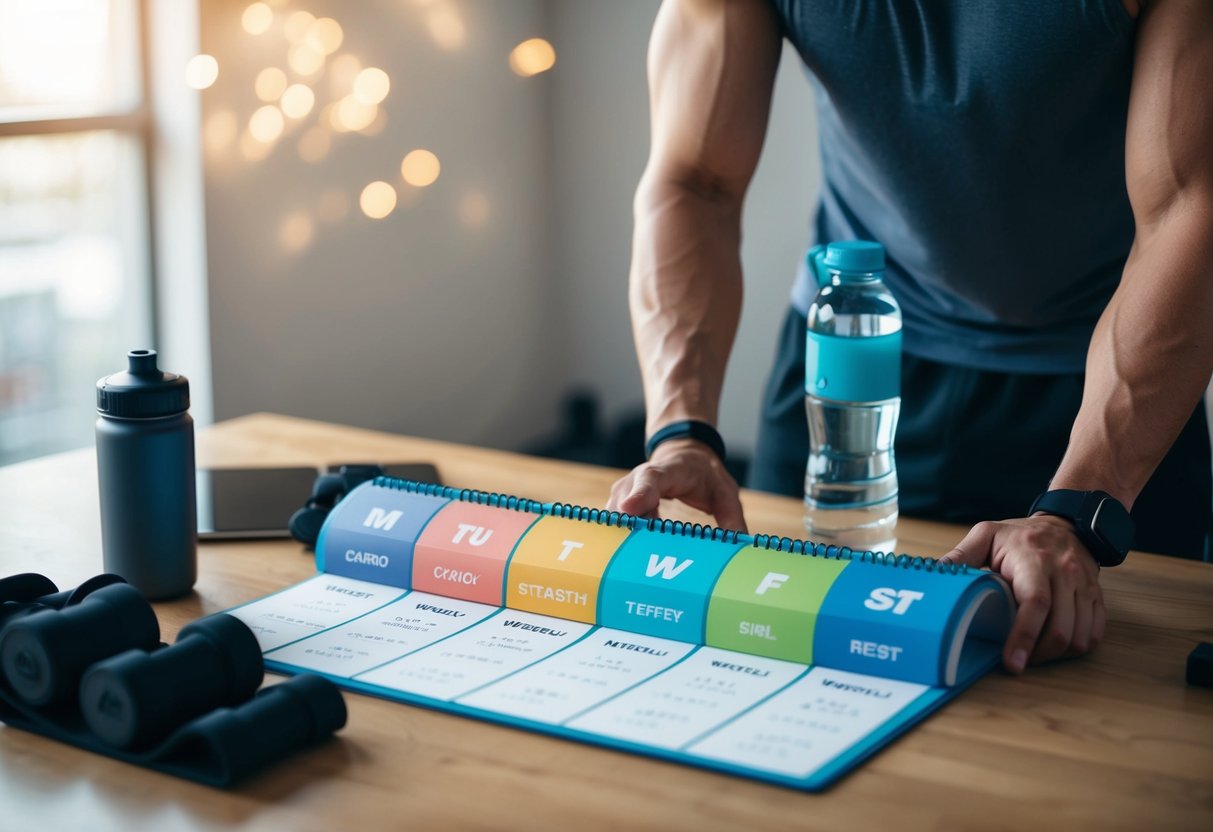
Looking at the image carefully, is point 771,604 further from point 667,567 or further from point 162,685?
point 162,685

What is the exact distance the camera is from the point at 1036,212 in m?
1.46

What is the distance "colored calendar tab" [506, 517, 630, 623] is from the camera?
0.98 metres

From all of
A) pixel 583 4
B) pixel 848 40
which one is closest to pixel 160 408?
pixel 848 40

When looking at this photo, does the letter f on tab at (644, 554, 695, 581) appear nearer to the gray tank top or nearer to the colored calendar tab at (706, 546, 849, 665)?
the colored calendar tab at (706, 546, 849, 665)

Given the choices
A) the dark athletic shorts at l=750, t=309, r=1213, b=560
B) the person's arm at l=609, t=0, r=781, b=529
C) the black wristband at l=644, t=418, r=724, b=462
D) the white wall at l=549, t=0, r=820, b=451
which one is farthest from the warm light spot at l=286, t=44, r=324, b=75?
the black wristband at l=644, t=418, r=724, b=462

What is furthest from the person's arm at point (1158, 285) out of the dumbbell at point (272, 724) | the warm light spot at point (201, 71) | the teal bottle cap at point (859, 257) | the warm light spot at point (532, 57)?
the warm light spot at point (532, 57)

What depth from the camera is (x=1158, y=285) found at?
1160mm

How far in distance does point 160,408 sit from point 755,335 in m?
2.79

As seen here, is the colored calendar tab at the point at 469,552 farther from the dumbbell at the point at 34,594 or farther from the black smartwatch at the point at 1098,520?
the black smartwatch at the point at 1098,520

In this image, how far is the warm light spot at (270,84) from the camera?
275 cm

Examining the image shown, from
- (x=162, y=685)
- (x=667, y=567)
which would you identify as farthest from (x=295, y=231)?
(x=162, y=685)

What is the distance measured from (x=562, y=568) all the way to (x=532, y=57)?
118 inches

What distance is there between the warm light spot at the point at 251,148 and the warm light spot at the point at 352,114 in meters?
0.28

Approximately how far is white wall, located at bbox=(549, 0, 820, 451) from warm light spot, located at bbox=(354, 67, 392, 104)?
756 mm
